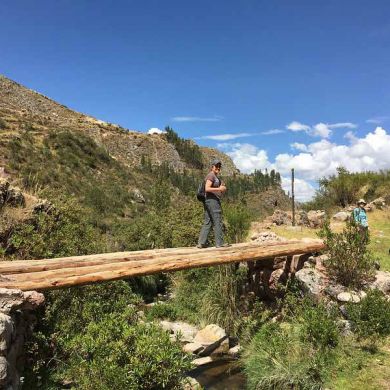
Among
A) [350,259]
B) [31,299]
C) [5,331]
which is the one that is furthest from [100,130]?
[5,331]

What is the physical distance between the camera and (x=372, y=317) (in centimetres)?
785

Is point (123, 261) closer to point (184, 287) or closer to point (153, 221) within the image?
point (184, 287)

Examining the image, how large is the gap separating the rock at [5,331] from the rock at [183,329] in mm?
5182

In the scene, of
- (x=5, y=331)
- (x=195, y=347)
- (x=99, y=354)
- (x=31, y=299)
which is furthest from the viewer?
(x=195, y=347)

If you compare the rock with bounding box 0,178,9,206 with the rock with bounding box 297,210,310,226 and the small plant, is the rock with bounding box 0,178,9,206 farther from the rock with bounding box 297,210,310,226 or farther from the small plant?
the rock with bounding box 297,210,310,226

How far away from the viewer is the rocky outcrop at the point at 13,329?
442cm

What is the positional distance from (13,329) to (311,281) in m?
7.06

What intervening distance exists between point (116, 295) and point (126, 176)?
3484cm

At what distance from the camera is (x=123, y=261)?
24.6 ft

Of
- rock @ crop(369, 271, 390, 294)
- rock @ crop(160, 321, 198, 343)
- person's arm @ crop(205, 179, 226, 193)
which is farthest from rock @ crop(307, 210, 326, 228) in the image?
person's arm @ crop(205, 179, 226, 193)

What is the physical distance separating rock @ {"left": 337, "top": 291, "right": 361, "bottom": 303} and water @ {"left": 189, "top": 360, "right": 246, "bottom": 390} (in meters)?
2.64

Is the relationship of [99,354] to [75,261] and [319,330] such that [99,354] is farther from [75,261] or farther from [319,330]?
[319,330]

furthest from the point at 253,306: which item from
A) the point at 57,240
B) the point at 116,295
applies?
the point at 57,240

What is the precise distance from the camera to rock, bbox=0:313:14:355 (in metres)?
4.40
